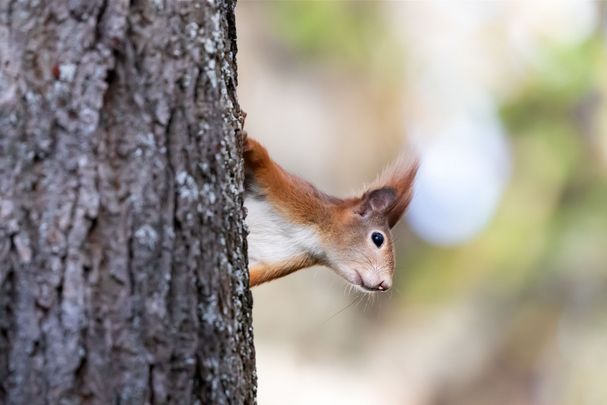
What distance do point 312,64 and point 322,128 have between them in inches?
23.2

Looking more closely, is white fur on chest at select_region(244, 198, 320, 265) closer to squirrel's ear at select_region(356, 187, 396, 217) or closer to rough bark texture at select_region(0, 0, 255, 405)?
squirrel's ear at select_region(356, 187, 396, 217)

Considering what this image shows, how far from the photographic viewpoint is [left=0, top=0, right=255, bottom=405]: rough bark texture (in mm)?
1503

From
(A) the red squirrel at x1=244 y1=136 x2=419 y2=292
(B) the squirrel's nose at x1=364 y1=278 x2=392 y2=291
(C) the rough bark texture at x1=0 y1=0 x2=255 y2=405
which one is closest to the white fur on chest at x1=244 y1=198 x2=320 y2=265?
(A) the red squirrel at x1=244 y1=136 x2=419 y2=292

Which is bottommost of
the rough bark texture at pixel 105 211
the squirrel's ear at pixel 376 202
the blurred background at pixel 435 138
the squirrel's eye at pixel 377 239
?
the rough bark texture at pixel 105 211

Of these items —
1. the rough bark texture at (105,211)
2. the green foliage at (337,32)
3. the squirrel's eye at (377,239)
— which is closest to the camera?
the rough bark texture at (105,211)

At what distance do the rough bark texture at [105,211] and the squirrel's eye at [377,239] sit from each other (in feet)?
6.33

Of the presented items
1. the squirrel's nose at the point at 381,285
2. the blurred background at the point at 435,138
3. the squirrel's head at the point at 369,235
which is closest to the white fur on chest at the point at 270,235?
the squirrel's head at the point at 369,235

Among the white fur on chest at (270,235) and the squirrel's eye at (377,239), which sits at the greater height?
the squirrel's eye at (377,239)

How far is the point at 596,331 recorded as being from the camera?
29.1ft

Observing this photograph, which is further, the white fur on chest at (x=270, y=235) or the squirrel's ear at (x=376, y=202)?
the squirrel's ear at (x=376, y=202)

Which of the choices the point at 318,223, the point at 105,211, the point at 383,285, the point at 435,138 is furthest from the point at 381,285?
the point at 435,138

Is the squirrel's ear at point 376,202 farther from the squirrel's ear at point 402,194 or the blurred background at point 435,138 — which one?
the blurred background at point 435,138

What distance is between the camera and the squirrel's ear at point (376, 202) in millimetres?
3592

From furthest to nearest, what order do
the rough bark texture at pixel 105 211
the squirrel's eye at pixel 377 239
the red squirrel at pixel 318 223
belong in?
the squirrel's eye at pixel 377 239 → the red squirrel at pixel 318 223 → the rough bark texture at pixel 105 211
